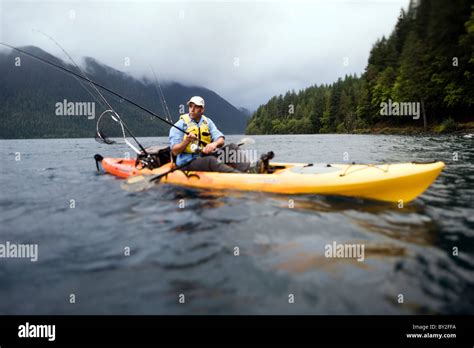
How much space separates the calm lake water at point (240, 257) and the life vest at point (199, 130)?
1.87m

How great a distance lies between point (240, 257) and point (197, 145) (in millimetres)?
4093

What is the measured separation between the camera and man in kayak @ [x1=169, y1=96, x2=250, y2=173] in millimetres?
7012

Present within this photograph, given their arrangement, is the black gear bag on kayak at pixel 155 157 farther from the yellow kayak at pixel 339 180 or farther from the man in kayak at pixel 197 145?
the yellow kayak at pixel 339 180

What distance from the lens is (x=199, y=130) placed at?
7426 millimetres

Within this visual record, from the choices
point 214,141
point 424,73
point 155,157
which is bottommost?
point 155,157

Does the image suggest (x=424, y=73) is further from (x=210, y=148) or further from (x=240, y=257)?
(x=240, y=257)

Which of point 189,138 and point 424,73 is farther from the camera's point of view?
point 424,73

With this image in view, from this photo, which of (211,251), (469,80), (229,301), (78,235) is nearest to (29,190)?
(78,235)

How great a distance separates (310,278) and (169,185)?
5.03m

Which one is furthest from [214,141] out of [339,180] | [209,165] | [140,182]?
[339,180]

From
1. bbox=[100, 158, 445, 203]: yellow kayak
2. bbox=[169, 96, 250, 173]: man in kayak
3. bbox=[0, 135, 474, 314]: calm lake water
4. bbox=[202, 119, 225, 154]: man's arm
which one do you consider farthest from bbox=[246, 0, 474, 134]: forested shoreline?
bbox=[0, 135, 474, 314]: calm lake water

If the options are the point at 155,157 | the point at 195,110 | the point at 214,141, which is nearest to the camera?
the point at 195,110

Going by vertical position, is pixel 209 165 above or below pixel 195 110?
below
